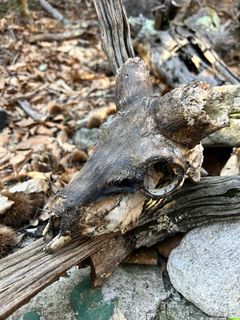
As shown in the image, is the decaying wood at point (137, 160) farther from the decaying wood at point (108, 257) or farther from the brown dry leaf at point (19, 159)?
the brown dry leaf at point (19, 159)

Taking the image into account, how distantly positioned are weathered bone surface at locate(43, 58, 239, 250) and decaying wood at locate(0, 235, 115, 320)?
3.3 inches

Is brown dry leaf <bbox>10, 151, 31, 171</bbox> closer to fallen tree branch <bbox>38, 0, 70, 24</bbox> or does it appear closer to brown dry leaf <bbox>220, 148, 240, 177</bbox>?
brown dry leaf <bbox>220, 148, 240, 177</bbox>

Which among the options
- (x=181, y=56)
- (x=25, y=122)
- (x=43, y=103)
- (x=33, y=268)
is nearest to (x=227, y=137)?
(x=33, y=268)

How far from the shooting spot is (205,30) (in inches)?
151

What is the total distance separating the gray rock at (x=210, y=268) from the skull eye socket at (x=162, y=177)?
332mm

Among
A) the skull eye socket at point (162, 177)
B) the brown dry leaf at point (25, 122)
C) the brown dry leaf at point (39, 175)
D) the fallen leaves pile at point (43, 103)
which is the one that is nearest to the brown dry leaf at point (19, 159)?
the fallen leaves pile at point (43, 103)

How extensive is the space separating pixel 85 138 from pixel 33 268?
1.48m

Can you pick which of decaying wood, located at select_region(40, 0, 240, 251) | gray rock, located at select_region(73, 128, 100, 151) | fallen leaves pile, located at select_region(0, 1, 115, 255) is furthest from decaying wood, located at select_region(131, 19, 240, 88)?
decaying wood, located at select_region(40, 0, 240, 251)

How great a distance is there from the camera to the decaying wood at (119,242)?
1.52 metres

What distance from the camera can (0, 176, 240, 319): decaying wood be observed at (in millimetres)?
1519

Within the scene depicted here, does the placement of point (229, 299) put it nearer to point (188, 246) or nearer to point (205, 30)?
point (188, 246)

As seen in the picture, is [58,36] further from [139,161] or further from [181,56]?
[139,161]

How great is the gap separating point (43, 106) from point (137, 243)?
1.89 m

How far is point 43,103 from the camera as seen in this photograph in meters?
3.51
